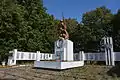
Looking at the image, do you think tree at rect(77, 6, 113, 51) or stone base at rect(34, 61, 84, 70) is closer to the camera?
stone base at rect(34, 61, 84, 70)

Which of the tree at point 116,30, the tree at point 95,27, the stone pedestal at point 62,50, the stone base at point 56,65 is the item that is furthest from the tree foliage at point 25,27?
the tree at point 116,30

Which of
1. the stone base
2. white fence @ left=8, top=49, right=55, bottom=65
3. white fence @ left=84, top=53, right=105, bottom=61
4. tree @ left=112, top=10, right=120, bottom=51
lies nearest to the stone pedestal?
the stone base

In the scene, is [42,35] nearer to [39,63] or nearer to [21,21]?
[21,21]

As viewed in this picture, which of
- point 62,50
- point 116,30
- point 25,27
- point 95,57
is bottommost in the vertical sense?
point 95,57

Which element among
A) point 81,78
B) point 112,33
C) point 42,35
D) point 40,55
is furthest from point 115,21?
point 81,78

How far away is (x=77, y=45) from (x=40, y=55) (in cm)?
1118

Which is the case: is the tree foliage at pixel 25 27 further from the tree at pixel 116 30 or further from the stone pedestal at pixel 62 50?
the tree at pixel 116 30

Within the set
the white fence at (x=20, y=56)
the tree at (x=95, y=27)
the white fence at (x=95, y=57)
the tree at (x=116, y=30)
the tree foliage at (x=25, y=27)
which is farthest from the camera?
the tree at (x=95, y=27)

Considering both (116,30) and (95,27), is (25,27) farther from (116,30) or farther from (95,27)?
(116,30)

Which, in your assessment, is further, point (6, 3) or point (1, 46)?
point (6, 3)

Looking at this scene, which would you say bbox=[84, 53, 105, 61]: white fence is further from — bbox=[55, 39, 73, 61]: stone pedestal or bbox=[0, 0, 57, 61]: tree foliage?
bbox=[0, 0, 57, 61]: tree foliage

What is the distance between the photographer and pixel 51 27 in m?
23.8

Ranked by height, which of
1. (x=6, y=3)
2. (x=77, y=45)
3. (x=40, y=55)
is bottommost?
(x=40, y=55)

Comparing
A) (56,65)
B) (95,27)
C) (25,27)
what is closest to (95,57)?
(56,65)
